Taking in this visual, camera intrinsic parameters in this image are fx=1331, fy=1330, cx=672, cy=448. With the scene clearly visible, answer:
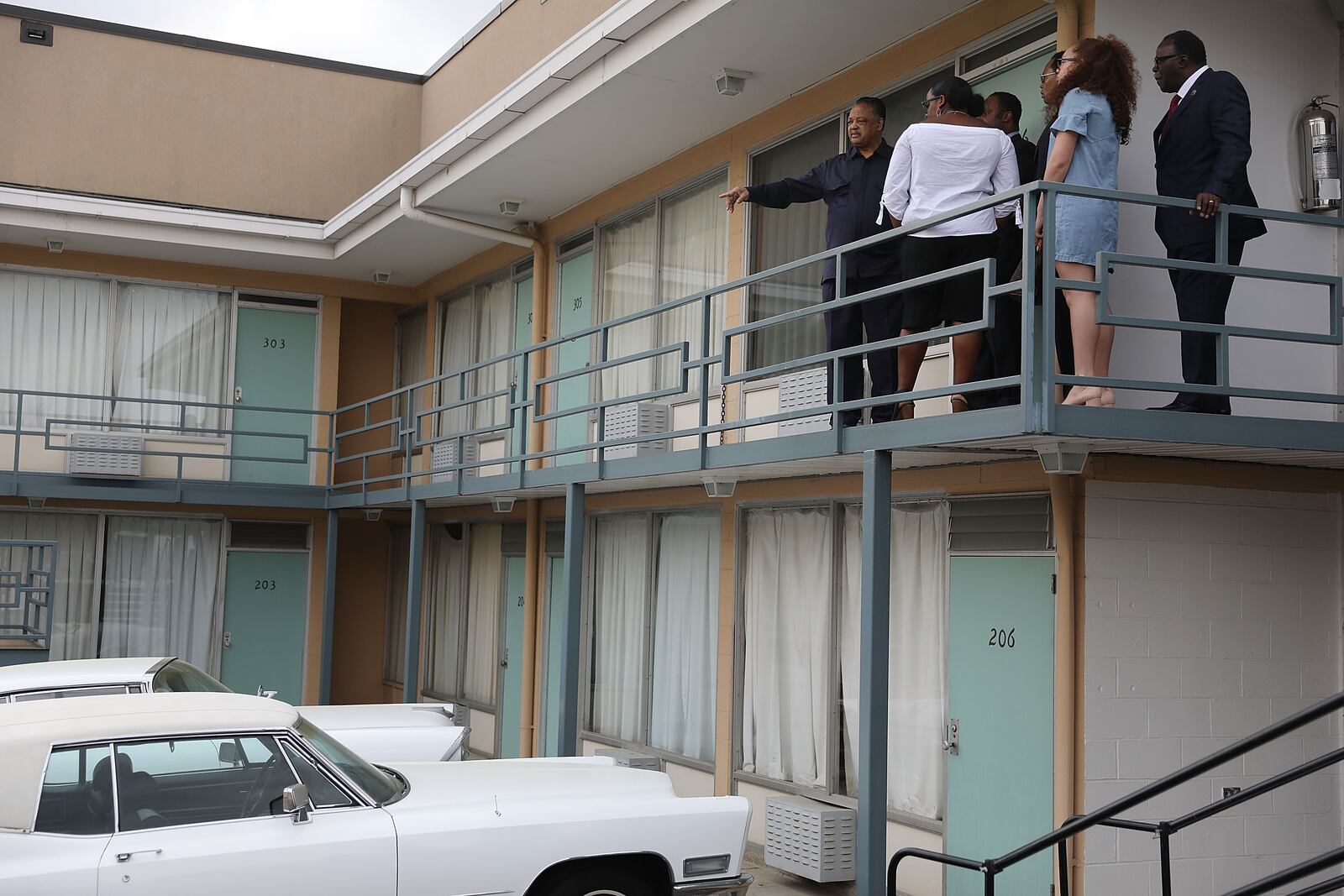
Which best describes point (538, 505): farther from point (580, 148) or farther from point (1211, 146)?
point (1211, 146)

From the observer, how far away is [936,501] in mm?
8281

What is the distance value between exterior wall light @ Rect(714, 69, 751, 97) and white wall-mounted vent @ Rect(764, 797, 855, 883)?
16.1 feet

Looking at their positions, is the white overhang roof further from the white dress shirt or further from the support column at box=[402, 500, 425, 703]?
the support column at box=[402, 500, 425, 703]

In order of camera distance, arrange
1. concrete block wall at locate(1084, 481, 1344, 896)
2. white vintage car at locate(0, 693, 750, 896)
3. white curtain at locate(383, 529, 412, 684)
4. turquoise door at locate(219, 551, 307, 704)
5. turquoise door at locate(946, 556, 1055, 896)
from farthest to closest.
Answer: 1. white curtain at locate(383, 529, 412, 684)
2. turquoise door at locate(219, 551, 307, 704)
3. turquoise door at locate(946, 556, 1055, 896)
4. concrete block wall at locate(1084, 481, 1344, 896)
5. white vintage car at locate(0, 693, 750, 896)

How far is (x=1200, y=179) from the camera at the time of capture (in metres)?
6.45

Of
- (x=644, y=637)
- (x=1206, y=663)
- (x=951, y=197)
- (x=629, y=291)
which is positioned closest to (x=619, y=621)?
(x=644, y=637)

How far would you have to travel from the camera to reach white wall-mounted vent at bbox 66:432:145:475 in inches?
576

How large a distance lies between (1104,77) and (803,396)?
2983 millimetres

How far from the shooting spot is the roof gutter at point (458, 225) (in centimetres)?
1312

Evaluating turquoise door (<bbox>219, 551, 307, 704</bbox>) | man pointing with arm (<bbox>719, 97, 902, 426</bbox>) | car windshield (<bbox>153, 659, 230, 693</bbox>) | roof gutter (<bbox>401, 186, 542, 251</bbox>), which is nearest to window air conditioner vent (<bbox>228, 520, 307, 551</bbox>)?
turquoise door (<bbox>219, 551, 307, 704</bbox>)

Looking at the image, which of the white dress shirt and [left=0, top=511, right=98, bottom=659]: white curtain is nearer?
the white dress shirt

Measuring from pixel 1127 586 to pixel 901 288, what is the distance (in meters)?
2.06

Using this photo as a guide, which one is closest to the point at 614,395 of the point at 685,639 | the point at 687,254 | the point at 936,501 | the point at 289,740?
the point at 687,254

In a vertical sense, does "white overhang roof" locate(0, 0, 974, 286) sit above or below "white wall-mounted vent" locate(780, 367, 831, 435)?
above
